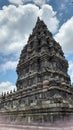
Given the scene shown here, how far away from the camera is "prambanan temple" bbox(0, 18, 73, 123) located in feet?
48.0

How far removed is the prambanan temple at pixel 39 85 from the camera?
14625 mm

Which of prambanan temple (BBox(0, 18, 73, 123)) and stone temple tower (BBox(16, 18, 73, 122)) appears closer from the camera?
prambanan temple (BBox(0, 18, 73, 123))

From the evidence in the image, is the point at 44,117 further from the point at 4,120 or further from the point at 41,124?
the point at 4,120

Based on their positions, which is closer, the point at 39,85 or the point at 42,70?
the point at 39,85

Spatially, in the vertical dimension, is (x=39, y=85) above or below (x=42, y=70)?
below

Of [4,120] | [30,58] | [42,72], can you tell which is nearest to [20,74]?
[30,58]

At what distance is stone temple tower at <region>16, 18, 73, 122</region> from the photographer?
26.3m

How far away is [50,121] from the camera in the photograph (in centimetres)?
1381

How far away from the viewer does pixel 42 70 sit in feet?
110

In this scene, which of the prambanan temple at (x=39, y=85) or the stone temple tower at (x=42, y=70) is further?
the stone temple tower at (x=42, y=70)

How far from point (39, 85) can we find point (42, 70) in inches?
287

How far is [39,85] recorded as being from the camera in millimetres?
26719

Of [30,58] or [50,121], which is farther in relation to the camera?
[30,58]

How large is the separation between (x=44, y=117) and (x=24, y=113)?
10.9 ft
